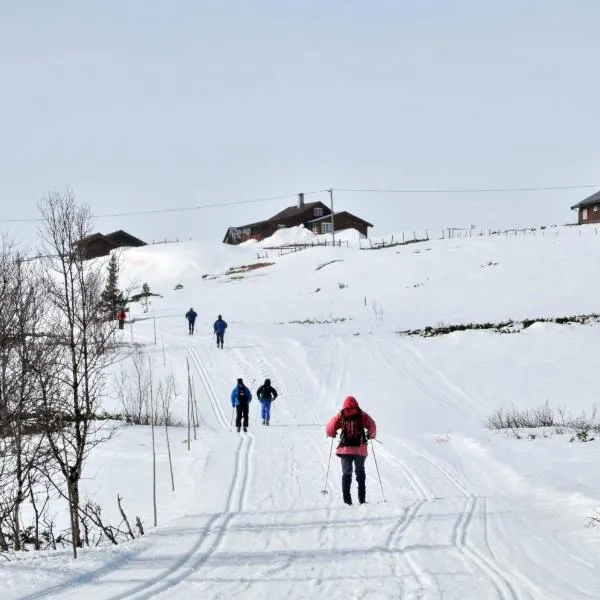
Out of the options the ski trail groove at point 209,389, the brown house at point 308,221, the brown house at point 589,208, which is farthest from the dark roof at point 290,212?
the ski trail groove at point 209,389

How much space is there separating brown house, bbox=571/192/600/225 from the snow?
26309mm

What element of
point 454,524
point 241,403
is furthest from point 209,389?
point 454,524

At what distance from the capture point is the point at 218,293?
5328 cm

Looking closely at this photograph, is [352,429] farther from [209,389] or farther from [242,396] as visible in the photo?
[209,389]

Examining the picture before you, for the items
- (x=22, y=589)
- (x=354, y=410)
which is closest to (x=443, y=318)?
(x=354, y=410)

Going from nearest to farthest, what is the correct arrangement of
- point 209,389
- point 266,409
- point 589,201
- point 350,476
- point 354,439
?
1. point 350,476
2. point 354,439
3. point 266,409
4. point 209,389
5. point 589,201

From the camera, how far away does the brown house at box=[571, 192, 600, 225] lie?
224 feet

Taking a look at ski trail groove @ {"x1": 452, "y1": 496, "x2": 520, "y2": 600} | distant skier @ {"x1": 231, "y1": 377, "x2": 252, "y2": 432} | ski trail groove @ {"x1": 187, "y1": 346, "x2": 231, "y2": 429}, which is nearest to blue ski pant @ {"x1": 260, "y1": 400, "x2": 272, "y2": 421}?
distant skier @ {"x1": 231, "y1": 377, "x2": 252, "y2": 432}

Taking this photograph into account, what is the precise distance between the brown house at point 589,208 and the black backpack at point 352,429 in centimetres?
6405

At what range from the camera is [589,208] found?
69750mm

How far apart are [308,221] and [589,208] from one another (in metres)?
38.1

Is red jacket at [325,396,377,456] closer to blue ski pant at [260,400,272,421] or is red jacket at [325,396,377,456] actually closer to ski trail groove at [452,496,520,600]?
ski trail groove at [452,496,520,600]

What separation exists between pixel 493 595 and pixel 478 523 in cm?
281

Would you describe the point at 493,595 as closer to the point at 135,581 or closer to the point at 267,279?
the point at 135,581
